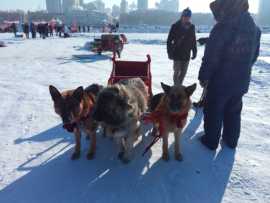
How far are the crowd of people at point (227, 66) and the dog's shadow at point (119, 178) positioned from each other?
44 cm

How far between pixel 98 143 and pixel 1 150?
1671 mm

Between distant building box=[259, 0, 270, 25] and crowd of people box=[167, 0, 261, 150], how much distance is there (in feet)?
464

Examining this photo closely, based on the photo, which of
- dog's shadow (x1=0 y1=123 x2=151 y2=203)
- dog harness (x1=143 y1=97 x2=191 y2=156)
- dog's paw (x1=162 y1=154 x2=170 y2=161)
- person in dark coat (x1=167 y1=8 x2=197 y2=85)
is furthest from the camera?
person in dark coat (x1=167 y1=8 x2=197 y2=85)

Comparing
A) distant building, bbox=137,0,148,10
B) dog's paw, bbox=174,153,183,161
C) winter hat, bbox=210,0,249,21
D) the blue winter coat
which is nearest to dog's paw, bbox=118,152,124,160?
dog's paw, bbox=174,153,183,161

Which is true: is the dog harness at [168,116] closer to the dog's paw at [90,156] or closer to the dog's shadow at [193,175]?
the dog's shadow at [193,175]

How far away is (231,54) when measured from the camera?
173 inches

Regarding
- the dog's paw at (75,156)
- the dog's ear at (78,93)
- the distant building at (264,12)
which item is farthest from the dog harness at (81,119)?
the distant building at (264,12)

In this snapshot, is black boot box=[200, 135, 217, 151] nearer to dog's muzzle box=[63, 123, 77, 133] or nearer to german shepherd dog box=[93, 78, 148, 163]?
german shepherd dog box=[93, 78, 148, 163]

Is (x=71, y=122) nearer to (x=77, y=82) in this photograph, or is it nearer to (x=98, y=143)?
(x=98, y=143)

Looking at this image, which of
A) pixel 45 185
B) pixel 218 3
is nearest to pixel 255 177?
pixel 218 3

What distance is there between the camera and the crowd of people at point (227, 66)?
14.0 ft

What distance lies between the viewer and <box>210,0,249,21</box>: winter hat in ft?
13.9

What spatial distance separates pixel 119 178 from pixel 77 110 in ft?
3.90

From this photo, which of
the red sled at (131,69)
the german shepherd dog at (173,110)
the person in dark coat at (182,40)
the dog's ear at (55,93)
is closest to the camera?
the dog's ear at (55,93)
